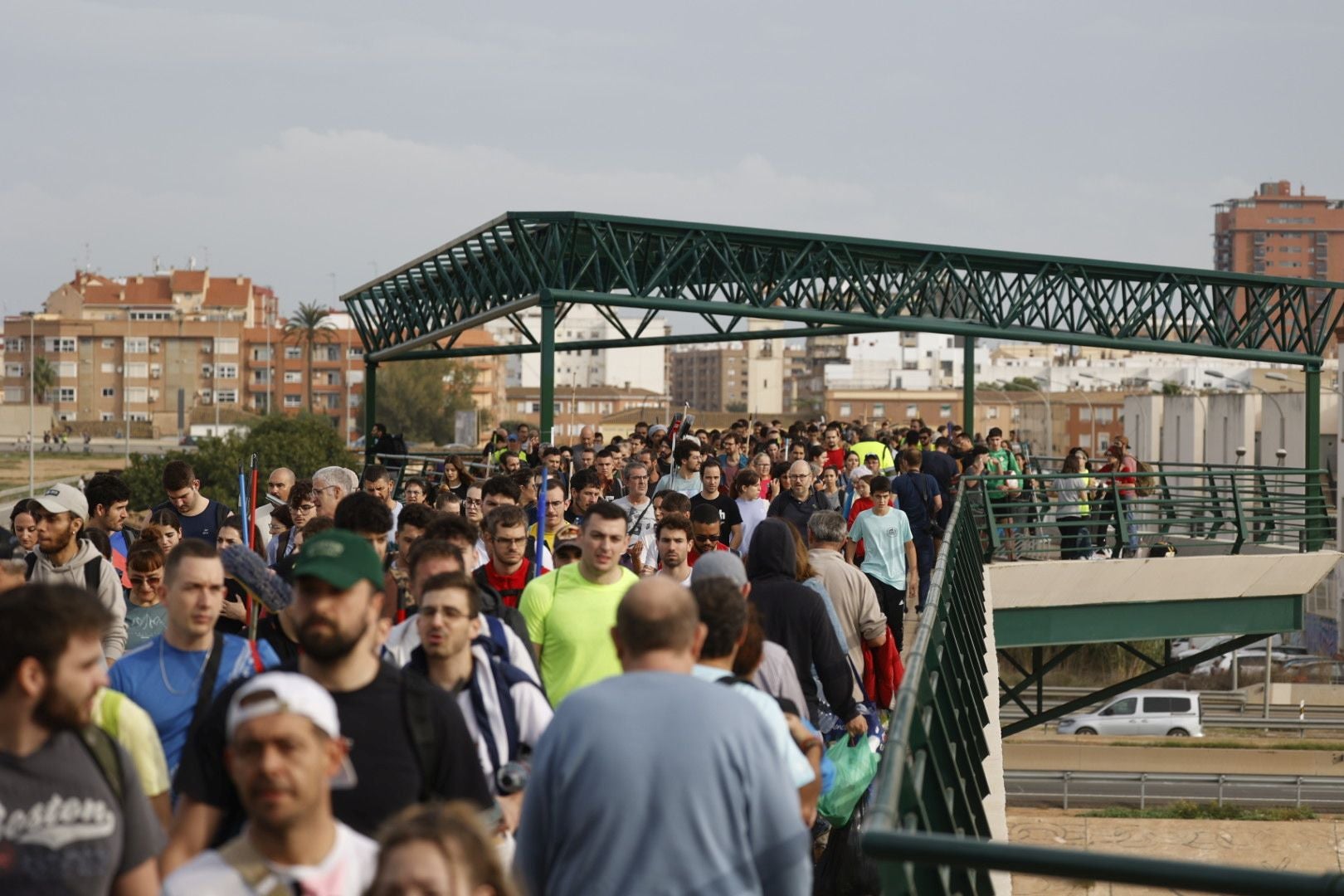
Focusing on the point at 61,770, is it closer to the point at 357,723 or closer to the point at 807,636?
the point at 357,723

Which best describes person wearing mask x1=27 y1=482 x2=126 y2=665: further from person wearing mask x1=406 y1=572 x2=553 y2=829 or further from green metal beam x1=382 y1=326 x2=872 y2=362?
green metal beam x1=382 y1=326 x2=872 y2=362

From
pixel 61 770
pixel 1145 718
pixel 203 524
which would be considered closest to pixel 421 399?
pixel 1145 718

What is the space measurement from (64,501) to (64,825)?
19.6 feet

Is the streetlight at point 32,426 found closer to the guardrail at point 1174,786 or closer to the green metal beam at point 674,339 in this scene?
the green metal beam at point 674,339

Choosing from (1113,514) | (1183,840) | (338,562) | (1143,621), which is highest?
(338,562)

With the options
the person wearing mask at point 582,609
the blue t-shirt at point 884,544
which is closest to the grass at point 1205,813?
the blue t-shirt at point 884,544

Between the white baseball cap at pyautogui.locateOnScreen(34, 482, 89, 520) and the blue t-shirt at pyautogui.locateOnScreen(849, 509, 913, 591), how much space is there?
5.33m

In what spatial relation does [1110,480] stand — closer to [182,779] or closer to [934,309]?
[934,309]

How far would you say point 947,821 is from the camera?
224 inches

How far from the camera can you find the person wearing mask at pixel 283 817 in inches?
143

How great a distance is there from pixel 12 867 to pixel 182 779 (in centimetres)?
52

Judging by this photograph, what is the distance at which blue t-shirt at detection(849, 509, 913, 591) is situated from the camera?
13125 mm

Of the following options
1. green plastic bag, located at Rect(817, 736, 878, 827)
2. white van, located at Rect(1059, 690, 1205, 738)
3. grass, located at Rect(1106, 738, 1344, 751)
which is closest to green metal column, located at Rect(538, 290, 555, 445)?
green plastic bag, located at Rect(817, 736, 878, 827)

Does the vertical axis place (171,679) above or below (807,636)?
Result: above
